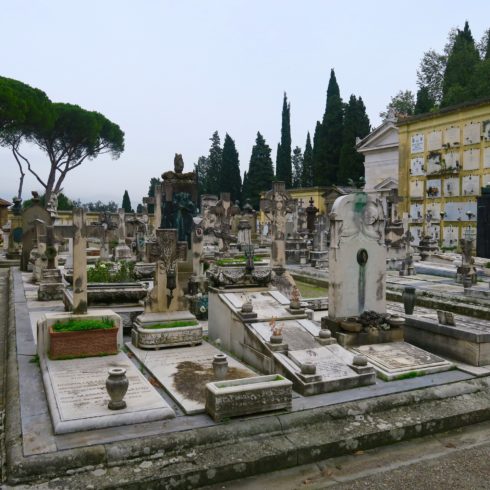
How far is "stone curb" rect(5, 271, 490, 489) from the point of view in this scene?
163 inches

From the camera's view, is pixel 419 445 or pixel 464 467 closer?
pixel 464 467

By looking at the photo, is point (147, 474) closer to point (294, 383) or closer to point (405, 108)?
point (294, 383)

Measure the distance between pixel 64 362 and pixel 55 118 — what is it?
40.1 meters

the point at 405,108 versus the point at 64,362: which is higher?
the point at 405,108

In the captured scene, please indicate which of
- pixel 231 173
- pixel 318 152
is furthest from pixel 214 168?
pixel 318 152

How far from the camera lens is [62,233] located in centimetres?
793

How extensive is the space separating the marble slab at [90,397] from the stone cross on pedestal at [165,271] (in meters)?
1.67

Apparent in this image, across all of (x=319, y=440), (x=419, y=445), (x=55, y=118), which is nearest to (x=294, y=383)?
(x=319, y=440)

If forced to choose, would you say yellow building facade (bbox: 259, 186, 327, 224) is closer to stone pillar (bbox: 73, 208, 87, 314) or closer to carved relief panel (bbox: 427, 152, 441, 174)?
carved relief panel (bbox: 427, 152, 441, 174)

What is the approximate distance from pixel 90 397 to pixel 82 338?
173cm

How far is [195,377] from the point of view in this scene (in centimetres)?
643

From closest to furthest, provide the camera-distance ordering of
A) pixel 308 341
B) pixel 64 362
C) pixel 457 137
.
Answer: pixel 64 362
pixel 308 341
pixel 457 137

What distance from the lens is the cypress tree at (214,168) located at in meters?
61.4

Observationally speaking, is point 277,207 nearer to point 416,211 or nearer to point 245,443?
point 245,443
